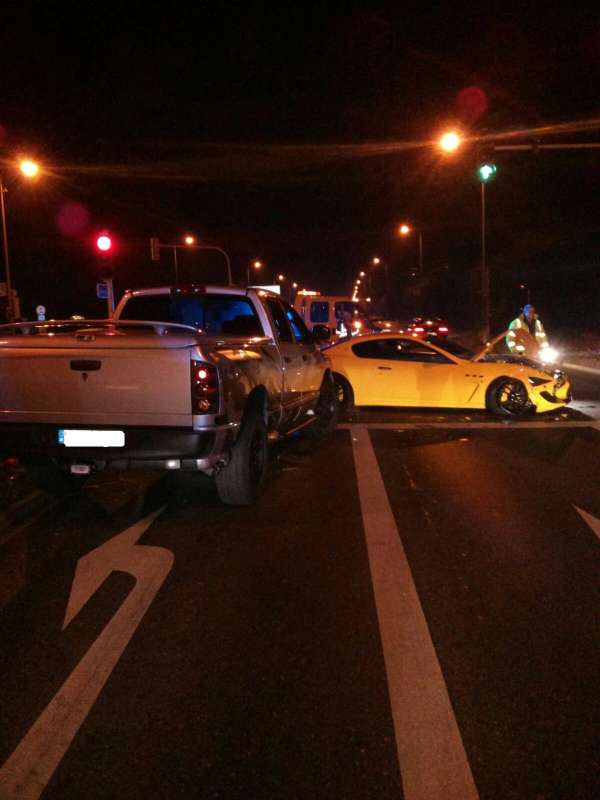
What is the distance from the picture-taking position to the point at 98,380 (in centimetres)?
639

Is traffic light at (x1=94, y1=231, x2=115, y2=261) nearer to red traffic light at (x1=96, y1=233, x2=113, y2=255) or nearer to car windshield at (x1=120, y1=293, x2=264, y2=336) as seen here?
red traffic light at (x1=96, y1=233, x2=113, y2=255)

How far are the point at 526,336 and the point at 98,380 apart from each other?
39.2ft

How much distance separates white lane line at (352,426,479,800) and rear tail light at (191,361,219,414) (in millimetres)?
1632

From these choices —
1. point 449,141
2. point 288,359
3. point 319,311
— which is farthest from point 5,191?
point 288,359

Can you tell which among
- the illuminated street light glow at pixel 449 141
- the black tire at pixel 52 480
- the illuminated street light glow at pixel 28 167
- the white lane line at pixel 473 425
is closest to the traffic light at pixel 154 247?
the illuminated street light glow at pixel 28 167

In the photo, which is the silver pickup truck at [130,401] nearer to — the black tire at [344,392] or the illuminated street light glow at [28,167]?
the black tire at [344,392]

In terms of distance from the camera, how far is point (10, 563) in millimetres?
5957

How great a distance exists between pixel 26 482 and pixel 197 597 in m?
3.42

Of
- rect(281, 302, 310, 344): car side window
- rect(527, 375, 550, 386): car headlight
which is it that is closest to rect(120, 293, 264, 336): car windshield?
rect(281, 302, 310, 344): car side window

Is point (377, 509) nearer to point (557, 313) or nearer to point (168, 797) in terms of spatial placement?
point (168, 797)

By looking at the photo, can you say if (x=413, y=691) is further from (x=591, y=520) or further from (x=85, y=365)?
(x=85, y=365)

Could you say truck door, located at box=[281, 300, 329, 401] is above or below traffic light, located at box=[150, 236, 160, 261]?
below

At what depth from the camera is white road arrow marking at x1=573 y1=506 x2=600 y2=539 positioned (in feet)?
21.3

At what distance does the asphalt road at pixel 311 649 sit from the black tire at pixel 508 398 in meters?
4.82
